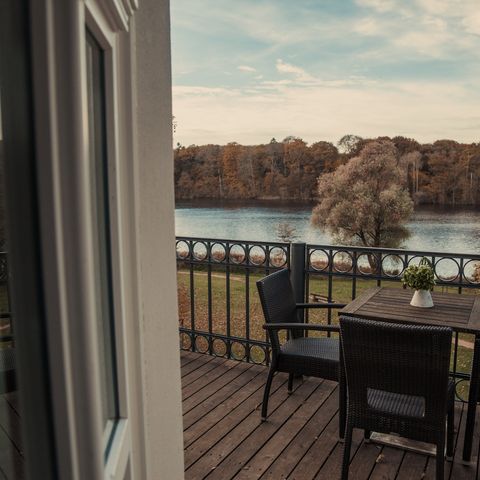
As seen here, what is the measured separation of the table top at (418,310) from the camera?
2523 millimetres

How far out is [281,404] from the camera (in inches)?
130

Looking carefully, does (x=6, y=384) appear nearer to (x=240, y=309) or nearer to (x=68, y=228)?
(x=68, y=228)

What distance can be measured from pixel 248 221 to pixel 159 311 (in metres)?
10.6

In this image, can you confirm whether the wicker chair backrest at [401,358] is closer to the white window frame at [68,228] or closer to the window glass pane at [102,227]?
the window glass pane at [102,227]

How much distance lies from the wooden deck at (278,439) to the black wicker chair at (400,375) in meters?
0.41

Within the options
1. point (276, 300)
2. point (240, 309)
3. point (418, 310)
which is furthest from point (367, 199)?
point (418, 310)

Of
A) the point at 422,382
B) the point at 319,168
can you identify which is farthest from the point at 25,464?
the point at 319,168

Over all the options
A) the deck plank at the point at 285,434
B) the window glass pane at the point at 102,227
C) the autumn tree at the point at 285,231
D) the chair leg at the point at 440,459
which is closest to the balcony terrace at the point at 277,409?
the deck plank at the point at 285,434

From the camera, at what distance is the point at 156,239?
142 centimetres

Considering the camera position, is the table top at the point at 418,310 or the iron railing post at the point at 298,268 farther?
the iron railing post at the point at 298,268

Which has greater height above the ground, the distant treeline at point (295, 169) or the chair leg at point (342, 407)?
the distant treeline at point (295, 169)

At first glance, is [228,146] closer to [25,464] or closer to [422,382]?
[422,382]

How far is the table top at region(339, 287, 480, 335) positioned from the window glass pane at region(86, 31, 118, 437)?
1920 mm

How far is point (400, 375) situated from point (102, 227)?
67.8 inches
